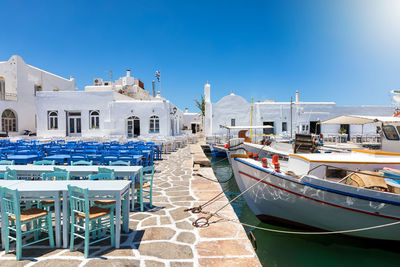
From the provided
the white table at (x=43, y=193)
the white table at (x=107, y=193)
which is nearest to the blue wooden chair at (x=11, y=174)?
the white table at (x=43, y=193)

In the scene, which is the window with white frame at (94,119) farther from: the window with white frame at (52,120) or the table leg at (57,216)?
the table leg at (57,216)

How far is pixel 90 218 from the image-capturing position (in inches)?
129

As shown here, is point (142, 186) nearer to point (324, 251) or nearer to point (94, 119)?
point (324, 251)

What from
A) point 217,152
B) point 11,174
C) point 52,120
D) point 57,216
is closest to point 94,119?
point 52,120

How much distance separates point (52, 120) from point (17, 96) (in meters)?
6.03

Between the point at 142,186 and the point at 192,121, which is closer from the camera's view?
the point at 142,186

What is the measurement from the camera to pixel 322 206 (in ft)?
16.1

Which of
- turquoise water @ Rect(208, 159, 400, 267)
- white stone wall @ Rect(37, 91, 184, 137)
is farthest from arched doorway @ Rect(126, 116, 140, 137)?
turquoise water @ Rect(208, 159, 400, 267)

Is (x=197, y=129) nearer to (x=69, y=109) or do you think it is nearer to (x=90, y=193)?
(x=69, y=109)

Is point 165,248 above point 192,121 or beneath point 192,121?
beneath

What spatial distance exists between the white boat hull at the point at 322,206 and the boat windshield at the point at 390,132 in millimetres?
3865

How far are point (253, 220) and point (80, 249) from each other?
4.96 m

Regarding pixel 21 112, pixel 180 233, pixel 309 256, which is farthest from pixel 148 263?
pixel 21 112

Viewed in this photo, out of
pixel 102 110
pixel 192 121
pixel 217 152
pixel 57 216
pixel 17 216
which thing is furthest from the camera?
pixel 192 121
